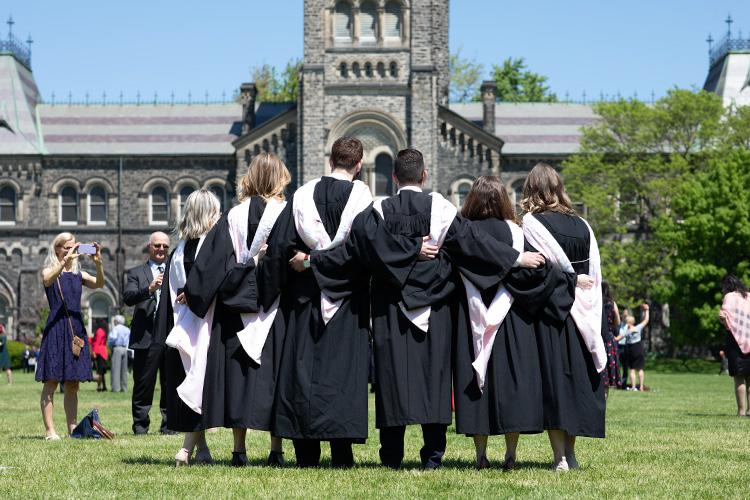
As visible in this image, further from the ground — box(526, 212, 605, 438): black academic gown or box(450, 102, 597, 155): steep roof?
box(450, 102, 597, 155): steep roof

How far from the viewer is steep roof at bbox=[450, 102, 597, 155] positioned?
164 ft

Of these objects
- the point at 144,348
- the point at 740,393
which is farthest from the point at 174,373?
the point at 740,393

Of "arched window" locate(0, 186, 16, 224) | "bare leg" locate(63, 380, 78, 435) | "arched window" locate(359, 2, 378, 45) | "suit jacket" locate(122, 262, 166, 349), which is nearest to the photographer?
"bare leg" locate(63, 380, 78, 435)

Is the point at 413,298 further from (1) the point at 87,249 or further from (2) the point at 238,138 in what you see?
(2) the point at 238,138

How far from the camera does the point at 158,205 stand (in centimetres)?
5053

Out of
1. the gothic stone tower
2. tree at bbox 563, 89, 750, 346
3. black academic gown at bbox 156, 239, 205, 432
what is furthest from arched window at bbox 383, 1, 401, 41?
black academic gown at bbox 156, 239, 205, 432

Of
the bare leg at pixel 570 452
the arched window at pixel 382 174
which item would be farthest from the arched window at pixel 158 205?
the bare leg at pixel 570 452

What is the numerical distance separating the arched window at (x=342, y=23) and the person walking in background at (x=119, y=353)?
22532 mm

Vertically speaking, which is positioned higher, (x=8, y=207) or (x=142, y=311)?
(x=8, y=207)

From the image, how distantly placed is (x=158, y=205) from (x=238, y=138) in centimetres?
574

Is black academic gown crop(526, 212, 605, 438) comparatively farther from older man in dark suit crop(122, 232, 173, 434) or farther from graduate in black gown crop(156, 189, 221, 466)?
older man in dark suit crop(122, 232, 173, 434)

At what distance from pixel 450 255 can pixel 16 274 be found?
44.5m

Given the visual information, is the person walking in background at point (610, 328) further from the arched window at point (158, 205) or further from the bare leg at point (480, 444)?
the arched window at point (158, 205)

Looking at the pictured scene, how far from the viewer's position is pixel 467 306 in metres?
8.62
